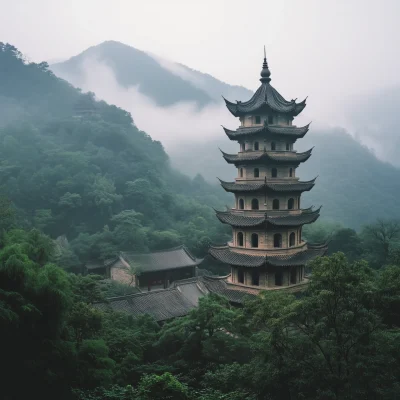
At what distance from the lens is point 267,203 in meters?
22.4

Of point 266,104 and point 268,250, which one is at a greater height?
A: point 266,104

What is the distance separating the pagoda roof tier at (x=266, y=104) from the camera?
2300cm

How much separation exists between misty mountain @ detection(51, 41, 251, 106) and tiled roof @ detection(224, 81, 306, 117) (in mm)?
138147

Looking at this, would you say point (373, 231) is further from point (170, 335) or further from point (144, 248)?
point (170, 335)

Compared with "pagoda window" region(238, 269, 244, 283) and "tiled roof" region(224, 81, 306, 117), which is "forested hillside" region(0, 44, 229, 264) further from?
"tiled roof" region(224, 81, 306, 117)

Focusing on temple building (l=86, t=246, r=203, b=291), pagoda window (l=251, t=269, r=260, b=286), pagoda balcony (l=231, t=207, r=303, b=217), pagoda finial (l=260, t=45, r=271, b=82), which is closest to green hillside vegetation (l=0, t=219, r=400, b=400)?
pagoda window (l=251, t=269, r=260, b=286)

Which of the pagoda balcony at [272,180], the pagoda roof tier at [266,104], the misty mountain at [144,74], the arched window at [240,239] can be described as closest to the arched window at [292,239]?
the arched window at [240,239]

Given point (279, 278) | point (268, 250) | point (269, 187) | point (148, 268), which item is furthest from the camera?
point (148, 268)

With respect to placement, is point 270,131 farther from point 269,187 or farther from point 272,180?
point 269,187

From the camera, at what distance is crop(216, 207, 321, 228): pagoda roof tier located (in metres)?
21.4

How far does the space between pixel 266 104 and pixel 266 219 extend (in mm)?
6358

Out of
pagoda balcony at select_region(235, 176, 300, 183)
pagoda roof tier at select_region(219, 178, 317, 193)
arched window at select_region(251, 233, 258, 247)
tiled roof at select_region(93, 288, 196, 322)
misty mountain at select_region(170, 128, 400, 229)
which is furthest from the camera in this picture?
misty mountain at select_region(170, 128, 400, 229)

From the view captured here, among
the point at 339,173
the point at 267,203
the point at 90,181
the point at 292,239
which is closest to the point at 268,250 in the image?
the point at 292,239

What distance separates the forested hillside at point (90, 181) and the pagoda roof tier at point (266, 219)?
21.9 meters
